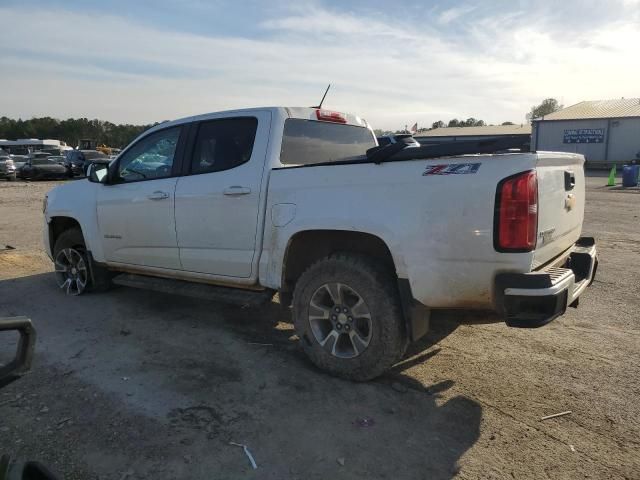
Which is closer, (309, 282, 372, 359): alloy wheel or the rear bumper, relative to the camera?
the rear bumper

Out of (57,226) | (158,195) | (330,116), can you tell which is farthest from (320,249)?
(57,226)

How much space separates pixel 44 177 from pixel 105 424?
Answer: 31103 mm

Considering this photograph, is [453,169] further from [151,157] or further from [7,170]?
[7,170]

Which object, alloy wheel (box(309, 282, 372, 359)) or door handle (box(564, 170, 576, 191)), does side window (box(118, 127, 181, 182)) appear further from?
door handle (box(564, 170, 576, 191))

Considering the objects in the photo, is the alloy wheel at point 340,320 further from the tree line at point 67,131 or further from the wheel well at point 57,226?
the tree line at point 67,131

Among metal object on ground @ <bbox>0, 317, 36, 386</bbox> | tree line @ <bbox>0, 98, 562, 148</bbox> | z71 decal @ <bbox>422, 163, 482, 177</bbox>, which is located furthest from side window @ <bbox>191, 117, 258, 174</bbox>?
tree line @ <bbox>0, 98, 562, 148</bbox>

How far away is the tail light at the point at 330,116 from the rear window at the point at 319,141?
4 centimetres

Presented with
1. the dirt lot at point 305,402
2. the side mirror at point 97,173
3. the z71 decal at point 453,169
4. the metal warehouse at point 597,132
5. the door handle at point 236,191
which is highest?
the metal warehouse at point 597,132

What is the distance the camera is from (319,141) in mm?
4730

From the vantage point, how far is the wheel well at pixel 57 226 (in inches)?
243

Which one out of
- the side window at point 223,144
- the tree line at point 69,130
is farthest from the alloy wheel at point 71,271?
the tree line at point 69,130

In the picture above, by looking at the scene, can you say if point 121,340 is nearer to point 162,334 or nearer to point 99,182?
point 162,334

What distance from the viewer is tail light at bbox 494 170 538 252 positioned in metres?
2.98

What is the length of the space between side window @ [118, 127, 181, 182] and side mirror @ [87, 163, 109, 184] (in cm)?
21
